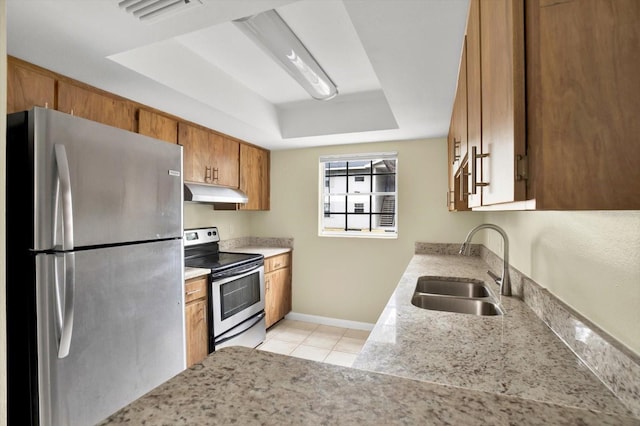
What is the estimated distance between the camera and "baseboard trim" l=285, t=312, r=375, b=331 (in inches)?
145

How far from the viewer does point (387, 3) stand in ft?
3.93

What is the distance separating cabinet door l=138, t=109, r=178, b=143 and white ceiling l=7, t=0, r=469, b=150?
0.38 ft

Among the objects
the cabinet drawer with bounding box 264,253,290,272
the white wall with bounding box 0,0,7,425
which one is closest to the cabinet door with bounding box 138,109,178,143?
the white wall with bounding box 0,0,7,425

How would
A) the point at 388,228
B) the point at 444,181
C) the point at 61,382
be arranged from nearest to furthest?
1. the point at 61,382
2. the point at 444,181
3. the point at 388,228

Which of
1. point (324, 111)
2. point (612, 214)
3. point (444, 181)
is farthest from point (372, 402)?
point (444, 181)

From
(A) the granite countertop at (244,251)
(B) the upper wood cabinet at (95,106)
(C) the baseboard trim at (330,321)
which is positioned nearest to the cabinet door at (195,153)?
(B) the upper wood cabinet at (95,106)

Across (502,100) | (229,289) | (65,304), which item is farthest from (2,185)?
(229,289)

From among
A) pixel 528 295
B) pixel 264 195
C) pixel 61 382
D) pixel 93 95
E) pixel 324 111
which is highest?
pixel 324 111

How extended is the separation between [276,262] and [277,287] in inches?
11.9

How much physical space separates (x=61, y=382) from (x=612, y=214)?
2.12m

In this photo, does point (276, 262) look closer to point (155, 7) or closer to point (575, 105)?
point (155, 7)

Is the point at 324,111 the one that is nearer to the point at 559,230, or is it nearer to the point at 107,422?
the point at 559,230

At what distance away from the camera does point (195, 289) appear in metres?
2.39

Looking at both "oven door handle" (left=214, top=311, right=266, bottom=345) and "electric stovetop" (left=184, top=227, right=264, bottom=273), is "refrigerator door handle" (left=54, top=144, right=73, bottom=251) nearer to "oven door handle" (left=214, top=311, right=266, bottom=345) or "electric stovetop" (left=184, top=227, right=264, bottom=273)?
"electric stovetop" (left=184, top=227, right=264, bottom=273)
